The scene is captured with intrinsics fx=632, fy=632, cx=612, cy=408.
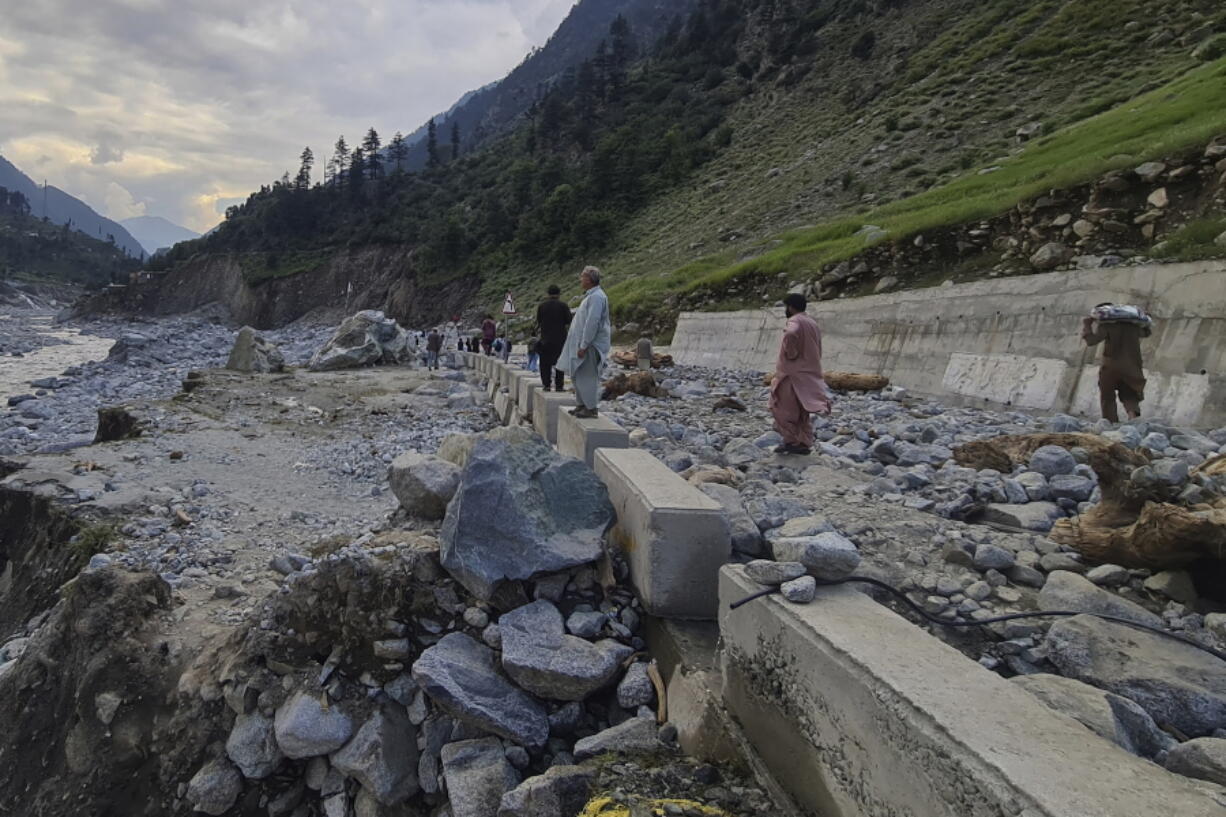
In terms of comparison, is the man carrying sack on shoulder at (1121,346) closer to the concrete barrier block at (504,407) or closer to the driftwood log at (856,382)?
the driftwood log at (856,382)

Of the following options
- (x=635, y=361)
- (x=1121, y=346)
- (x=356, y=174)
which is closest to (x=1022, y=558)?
(x=1121, y=346)

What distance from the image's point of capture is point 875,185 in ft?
91.5

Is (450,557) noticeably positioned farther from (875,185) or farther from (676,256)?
(676,256)

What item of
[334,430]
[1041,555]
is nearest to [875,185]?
[334,430]

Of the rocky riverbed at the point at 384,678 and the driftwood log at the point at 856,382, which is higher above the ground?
the driftwood log at the point at 856,382

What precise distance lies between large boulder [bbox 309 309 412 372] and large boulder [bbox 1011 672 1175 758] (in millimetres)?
25223

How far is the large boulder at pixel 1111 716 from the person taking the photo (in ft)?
6.72

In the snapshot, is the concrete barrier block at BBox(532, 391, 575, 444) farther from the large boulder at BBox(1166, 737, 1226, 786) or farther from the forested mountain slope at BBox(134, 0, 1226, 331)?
the forested mountain slope at BBox(134, 0, 1226, 331)

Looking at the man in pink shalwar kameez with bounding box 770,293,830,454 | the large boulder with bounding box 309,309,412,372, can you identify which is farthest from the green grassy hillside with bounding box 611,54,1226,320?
the large boulder with bounding box 309,309,412,372

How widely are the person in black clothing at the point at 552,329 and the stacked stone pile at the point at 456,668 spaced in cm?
471

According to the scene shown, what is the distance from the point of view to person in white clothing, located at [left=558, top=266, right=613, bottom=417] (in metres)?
6.54

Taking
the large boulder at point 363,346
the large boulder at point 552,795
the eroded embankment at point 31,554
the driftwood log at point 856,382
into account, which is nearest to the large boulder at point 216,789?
the large boulder at point 552,795

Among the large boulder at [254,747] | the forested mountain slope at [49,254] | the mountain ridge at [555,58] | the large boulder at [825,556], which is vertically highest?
the mountain ridge at [555,58]

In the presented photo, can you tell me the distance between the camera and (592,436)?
18.2 feet
